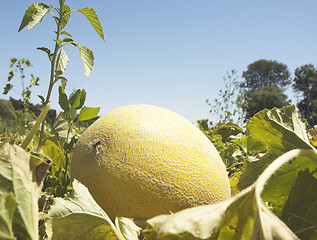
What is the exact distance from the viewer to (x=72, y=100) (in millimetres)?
1432

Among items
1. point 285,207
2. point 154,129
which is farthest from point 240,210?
point 154,129

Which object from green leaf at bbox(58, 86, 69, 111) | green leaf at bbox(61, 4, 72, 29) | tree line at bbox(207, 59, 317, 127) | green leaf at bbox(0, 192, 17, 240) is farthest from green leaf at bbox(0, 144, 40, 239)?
tree line at bbox(207, 59, 317, 127)

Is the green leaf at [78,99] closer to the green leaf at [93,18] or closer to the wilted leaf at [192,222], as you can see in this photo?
the green leaf at [93,18]

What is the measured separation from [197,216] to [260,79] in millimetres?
48168

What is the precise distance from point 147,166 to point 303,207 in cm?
50

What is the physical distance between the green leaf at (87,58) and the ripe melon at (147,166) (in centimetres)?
31

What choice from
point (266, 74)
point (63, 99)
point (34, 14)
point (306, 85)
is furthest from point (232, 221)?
point (266, 74)

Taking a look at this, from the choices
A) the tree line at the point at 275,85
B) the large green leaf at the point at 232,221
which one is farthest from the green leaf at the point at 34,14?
the tree line at the point at 275,85

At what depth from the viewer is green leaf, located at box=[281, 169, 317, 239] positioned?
0.82 metres

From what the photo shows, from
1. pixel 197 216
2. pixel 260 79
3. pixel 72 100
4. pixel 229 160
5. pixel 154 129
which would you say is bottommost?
pixel 229 160

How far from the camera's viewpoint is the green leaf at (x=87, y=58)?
1432 millimetres

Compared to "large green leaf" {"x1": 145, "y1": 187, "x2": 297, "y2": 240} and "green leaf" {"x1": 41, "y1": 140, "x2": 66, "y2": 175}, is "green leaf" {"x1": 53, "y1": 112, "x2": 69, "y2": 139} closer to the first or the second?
"green leaf" {"x1": 41, "y1": 140, "x2": 66, "y2": 175}

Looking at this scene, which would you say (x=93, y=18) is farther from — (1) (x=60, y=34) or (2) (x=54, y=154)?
(2) (x=54, y=154)

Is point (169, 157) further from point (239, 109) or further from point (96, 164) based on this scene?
point (239, 109)
